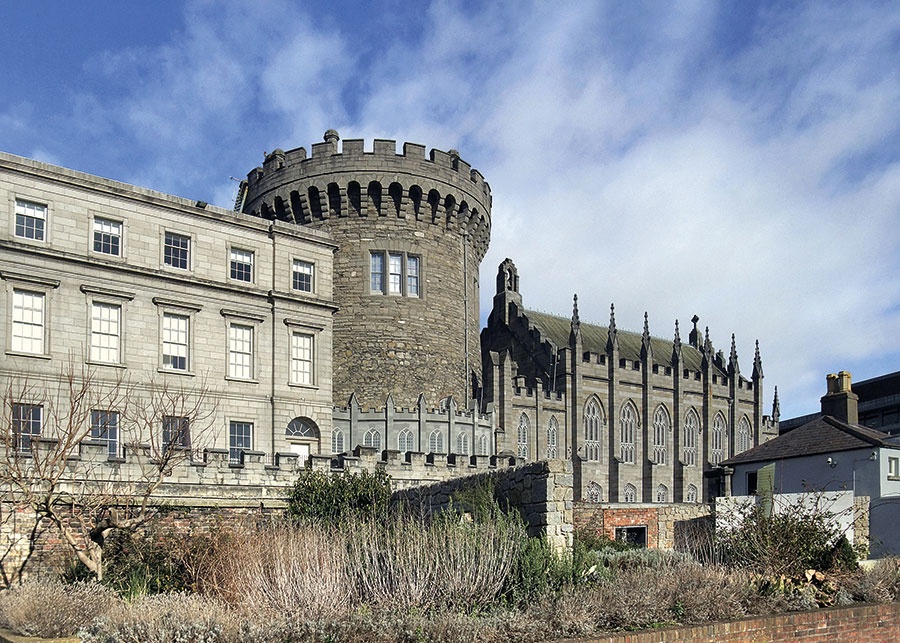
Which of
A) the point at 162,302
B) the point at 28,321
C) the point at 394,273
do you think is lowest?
the point at 28,321

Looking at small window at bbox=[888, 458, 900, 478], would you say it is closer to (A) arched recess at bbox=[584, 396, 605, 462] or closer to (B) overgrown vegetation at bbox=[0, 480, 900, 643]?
(B) overgrown vegetation at bbox=[0, 480, 900, 643]

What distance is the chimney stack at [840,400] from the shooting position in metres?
38.7

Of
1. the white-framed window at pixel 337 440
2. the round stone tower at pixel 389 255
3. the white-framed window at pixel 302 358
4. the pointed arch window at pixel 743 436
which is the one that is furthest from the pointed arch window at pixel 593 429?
the white-framed window at pixel 302 358

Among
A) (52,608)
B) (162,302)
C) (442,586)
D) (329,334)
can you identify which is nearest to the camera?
(442,586)

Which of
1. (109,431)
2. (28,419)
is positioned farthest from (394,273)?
(28,419)

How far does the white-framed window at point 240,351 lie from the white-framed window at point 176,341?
1479mm

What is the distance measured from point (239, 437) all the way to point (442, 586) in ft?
56.1

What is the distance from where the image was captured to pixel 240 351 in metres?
30.4

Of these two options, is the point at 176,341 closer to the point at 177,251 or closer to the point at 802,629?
the point at 177,251

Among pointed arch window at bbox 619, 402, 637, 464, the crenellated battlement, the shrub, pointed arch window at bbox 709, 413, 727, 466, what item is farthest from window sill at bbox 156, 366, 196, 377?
pointed arch window at bbox 709, 413, 727, 466

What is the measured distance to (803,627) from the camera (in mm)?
14883

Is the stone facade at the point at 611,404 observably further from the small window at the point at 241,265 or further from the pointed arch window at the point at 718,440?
the small window at the point at 241,265

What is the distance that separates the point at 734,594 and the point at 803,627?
114 centimetres

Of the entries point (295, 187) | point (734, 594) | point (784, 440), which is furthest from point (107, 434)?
point (784, 440)
